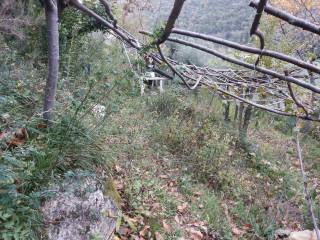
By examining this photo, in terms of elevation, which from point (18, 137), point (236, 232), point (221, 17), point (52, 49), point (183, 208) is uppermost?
point (221, 17)

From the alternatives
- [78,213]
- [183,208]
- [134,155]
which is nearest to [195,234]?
[183,208]

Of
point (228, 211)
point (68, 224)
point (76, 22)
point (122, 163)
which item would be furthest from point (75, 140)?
point (76, 22)

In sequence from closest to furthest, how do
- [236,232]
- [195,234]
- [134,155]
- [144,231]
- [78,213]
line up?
[78,213], [144,231], [195,234], [236,232], [134,155]

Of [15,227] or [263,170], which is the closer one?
[15,227]

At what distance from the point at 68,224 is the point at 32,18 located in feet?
20.2

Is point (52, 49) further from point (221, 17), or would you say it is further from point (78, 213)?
point (221, 17)

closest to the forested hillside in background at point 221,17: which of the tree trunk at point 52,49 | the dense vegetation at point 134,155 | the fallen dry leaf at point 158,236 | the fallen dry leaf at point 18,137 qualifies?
the dense vegetation at point 134,155

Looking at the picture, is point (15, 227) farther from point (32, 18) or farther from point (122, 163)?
point (32, 18)

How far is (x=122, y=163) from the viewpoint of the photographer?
4203 mm

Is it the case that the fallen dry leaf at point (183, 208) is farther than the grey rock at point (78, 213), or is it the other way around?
the fallen dry leaf at point (183, 208)

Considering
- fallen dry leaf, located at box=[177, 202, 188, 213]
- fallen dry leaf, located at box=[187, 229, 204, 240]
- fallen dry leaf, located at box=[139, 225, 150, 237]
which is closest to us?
fallen dry leaf, located at box=[139, 225, 150, 237]

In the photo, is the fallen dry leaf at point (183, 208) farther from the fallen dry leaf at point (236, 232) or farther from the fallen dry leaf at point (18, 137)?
the fallen dry leaf at point (18, 137)

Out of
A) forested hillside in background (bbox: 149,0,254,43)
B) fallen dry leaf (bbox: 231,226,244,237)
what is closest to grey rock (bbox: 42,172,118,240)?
fallen dry leaf (bbox: 231,226,244,237)

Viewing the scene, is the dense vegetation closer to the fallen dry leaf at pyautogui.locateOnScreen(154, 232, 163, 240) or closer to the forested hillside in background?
the fallen dry leaf at pyautogui.locateOnScreen(154, 232, 163, 240)
